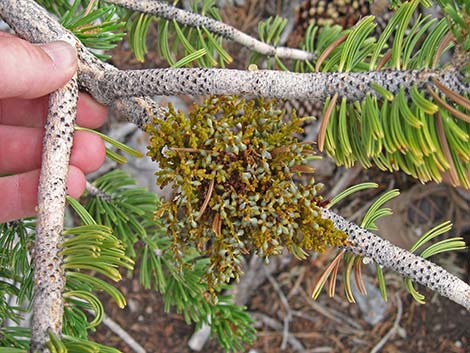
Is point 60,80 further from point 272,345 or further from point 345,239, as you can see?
point 272,345

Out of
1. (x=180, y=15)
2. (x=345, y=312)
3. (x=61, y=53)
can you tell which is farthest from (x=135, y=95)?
(x=345, y=312)

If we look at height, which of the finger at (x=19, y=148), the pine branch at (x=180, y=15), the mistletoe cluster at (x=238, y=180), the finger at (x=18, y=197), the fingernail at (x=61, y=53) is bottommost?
the mistletoe cluster at (x=238, y=180)

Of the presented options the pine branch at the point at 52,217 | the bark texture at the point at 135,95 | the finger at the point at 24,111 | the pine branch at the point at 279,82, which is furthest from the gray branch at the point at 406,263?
the finger at the point at 24,111

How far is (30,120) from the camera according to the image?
1.23 meters

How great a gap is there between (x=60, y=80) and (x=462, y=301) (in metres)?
0.70

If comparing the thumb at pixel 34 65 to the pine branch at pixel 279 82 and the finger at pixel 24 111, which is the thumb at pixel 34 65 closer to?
the pine branch at pixel 279 82

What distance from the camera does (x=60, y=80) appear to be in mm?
841

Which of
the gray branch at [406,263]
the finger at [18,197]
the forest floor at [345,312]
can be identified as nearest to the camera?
the gray branch at [406,263]

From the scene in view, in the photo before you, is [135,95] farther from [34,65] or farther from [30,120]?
[30,120]

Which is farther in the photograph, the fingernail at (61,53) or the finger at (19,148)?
the finger at (19,148)

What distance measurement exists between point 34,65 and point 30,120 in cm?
40

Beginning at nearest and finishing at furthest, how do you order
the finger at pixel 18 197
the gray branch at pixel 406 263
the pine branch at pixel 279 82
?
the pine branch at pixel 279 82, the gray branch at pixel 406 263, the finger at pixel 18 197

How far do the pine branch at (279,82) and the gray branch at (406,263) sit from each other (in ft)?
0.62

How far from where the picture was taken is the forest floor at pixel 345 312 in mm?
2109
